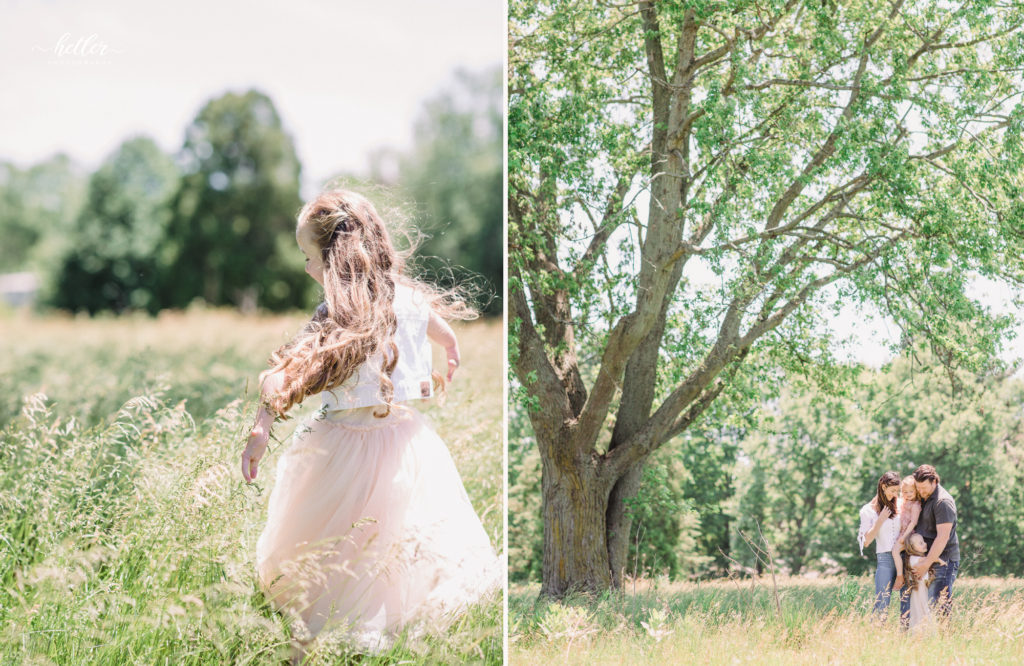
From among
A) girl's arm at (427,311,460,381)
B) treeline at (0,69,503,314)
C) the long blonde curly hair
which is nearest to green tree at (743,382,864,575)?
girl's arm at (427,311,460,381)

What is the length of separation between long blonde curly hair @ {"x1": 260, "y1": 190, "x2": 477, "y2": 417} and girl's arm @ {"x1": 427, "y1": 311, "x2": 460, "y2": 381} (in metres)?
0.08

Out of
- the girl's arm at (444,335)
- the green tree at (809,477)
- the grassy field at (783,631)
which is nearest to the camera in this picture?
the girl's arm at (444,335)

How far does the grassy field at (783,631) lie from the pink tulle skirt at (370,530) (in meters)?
1.18

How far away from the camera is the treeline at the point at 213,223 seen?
1956 centimetres

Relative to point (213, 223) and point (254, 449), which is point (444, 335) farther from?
point (213, 223)

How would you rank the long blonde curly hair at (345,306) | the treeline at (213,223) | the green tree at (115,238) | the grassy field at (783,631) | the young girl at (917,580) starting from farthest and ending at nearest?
the green tree at (115,238)
the treeline at (213,223)
the young girl at (917,580)
the grassy field at (783,631)
the long blonde curly hair at (345,306)

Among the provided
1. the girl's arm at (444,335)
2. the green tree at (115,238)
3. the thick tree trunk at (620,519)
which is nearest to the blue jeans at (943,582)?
the thick tree trunk at (620,519)

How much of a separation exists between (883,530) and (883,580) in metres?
0.25

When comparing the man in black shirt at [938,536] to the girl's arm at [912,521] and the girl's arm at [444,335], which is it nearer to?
the girl's arm at [912,521]

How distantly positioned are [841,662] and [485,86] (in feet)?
82.1

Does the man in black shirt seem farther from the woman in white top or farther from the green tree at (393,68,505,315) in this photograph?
the green tree at (393,68,505,315)

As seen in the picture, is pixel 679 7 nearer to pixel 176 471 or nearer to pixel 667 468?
pixel 667 468

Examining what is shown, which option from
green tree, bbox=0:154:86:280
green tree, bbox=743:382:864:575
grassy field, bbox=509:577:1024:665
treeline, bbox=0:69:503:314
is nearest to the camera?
grassy field, bbox=509:577:1024:665

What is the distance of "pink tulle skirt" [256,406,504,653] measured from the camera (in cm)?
274
